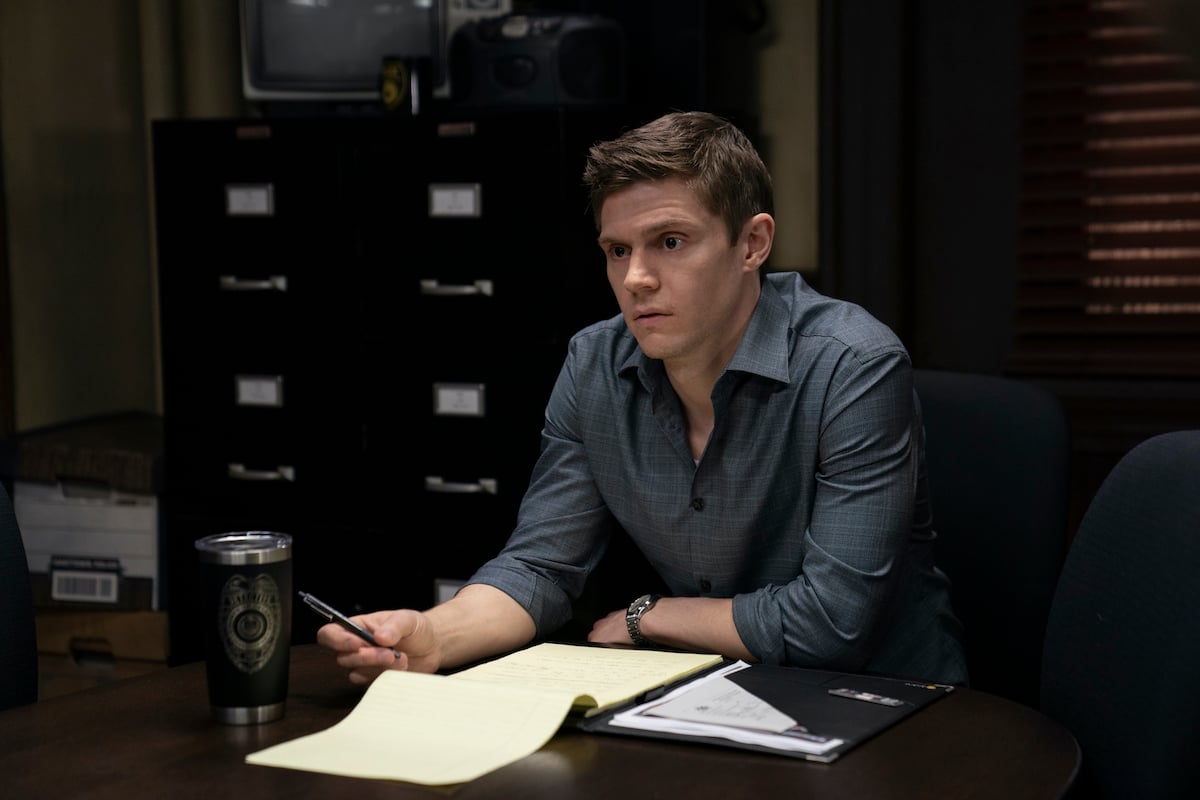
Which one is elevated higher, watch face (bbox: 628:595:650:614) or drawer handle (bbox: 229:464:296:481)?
watch face (bbox: 628:595:650:614)

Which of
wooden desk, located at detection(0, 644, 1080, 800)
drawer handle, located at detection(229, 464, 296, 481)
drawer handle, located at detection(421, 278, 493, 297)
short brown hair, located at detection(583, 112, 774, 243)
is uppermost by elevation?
short brown hair, located at detection(583, 112, 774, 243)

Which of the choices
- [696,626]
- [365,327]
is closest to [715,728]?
[696,626]

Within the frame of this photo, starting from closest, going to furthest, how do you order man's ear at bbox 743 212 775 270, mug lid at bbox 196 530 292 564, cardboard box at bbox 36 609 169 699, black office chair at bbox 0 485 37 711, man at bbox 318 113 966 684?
mug lid at bbox 196 530 292 564 < black office chair at bbox 0 485 37 711 < man at bbox 318 113 966 684 < man's ear at bbox 743 212 775 270 < cardboard box at bbox 36 609 169 699

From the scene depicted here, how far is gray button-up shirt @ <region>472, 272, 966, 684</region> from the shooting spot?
5.35 feet

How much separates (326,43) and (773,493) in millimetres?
2080

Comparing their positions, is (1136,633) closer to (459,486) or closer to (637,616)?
(637,616)

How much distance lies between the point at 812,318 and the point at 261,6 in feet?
6.87

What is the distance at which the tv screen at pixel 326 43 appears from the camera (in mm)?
3316

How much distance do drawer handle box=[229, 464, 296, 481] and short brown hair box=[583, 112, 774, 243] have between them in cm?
154

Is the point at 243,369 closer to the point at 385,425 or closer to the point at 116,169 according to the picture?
the point at 385,425

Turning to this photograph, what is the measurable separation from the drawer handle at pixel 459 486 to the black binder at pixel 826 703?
155 cm

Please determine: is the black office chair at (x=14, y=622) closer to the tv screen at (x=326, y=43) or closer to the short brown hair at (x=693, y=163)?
the short brown hair at (x=693, y=163)

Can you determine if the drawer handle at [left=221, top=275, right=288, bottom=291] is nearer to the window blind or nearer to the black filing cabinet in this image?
the black filing cabinet

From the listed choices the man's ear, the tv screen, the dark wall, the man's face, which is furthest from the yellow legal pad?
the tv screen
